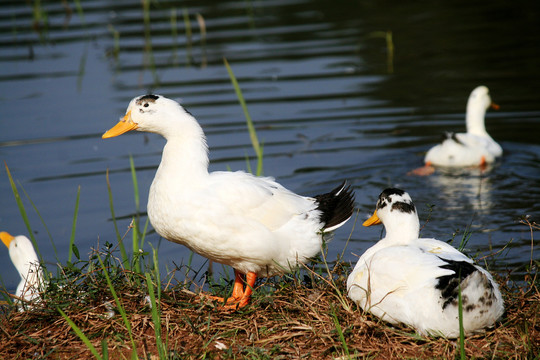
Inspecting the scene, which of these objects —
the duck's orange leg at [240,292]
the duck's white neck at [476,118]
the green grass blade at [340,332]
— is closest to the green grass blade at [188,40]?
the duck's white neck at [476,118]

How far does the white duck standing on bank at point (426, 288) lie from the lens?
140 inches

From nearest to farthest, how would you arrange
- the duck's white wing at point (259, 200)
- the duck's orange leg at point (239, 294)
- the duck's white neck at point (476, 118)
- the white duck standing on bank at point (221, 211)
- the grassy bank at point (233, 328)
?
1. the grassy bank at point (233, 328)
2. the duck's orange leg at point (239, 294)
3. the white duck standing on bank at point (221, 211)
4. the duck's white wing at point (259, 200)
5. the duck's white neck at point (476, 118)

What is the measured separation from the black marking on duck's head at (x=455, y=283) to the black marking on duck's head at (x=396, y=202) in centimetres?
→ 71

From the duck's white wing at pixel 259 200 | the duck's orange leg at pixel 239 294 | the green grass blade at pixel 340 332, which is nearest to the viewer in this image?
the green grass blade at pixel 340 332

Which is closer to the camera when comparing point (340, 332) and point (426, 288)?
point (340, 332)

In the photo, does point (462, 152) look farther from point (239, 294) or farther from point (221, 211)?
point (221, 211)

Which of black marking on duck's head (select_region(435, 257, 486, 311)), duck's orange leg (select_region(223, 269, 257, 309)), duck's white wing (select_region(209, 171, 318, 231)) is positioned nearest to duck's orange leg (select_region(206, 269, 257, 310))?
duck's orange leg (select_region(223, 269, 257, 309))

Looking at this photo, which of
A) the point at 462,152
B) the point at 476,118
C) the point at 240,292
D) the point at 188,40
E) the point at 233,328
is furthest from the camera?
the point at 188,40

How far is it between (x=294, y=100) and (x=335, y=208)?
5.87 meters

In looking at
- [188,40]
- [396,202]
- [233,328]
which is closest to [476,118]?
[396,202]

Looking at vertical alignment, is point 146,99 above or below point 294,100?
above

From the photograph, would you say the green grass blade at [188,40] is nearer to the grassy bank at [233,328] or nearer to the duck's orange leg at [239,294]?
the duck's orange leg at [239,294]

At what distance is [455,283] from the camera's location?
3520mm

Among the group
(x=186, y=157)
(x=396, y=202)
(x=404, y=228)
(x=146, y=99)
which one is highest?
(x=146, y=99)
